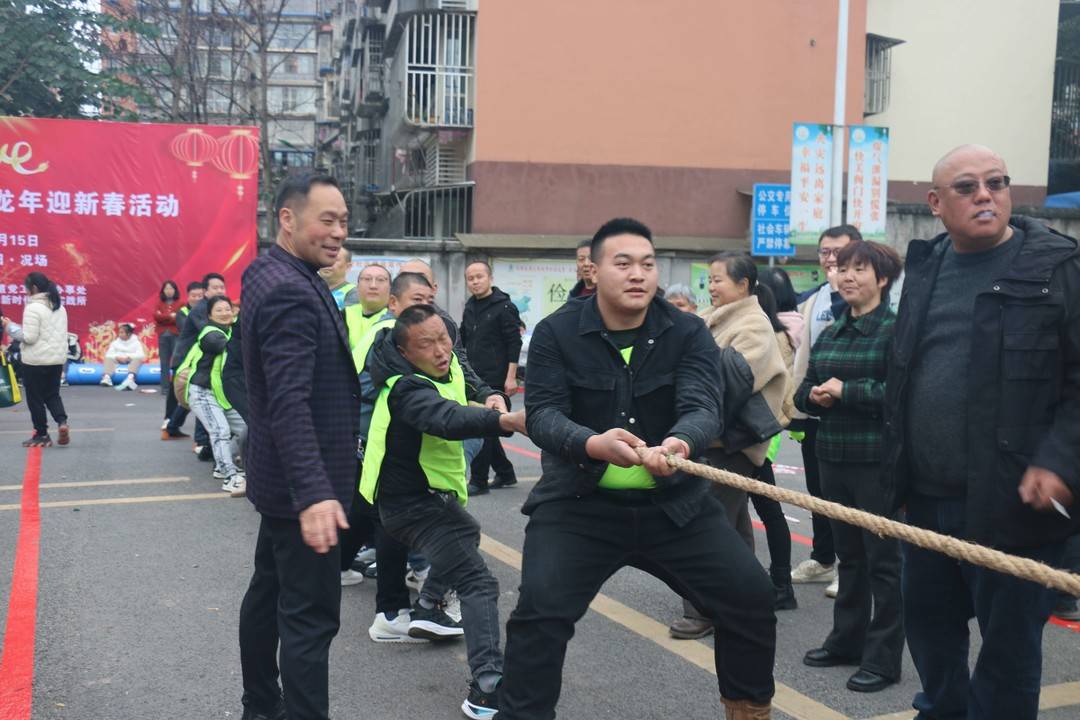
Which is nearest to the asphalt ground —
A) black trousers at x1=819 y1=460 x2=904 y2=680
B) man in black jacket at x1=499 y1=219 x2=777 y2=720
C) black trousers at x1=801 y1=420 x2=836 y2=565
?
black trousers at x1=819 y1=460 x2=904 y2=680

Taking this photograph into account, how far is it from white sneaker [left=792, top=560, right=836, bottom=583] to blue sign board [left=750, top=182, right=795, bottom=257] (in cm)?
1164

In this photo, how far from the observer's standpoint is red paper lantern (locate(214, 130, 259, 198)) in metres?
18.4

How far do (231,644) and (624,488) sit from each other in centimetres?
244

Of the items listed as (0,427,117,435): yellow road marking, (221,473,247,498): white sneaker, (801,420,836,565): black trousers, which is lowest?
(0,427,117,435): yellow road marking

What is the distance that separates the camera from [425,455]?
14.7 ft

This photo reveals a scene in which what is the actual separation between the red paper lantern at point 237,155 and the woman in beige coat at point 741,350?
14.8 metres

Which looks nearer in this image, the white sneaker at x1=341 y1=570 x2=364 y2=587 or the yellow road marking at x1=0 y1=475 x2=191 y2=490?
the white sneaker at x1=341 y1=570 x2=364 y2=587

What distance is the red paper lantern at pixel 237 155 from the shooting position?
724 inches

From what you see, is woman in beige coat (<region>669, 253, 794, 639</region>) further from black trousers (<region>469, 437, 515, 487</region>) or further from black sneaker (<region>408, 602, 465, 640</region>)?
black trousers (<region>469, 437, 515, 487</region>)

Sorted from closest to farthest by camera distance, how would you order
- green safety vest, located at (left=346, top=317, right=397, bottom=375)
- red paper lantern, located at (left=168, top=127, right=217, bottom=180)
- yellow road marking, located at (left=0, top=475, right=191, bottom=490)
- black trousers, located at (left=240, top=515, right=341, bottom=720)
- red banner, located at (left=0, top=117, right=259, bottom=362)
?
1. black trousers, located at (left=240, top=515, right=341, bottom=720)
2. green safety vest, located at (left=346, top=317, right=397, bottom=375)
3. yellow road marking, located at (left=0, top=475, right=191, bottom=490)
4. red banner, located at (left=0, top=117, right=259, bottom=362)
5. red paper lantern, located at (left=168, top=127, right=217, bottom=180)

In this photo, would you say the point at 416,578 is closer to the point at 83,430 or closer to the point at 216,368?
the point at 216,368

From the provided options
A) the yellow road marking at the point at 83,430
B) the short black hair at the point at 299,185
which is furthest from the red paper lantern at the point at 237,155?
the short black hair at the point at 299,185

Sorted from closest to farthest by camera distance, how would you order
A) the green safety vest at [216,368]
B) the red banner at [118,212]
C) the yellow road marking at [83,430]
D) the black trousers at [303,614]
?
the black trousers at [303,614] → the green safety vest at [216,368] → the yellow road marking at [83,430] → the red banner at [118,212]

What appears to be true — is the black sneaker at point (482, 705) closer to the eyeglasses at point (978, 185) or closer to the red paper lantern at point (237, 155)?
the eyeglasses at point (978, 185)
